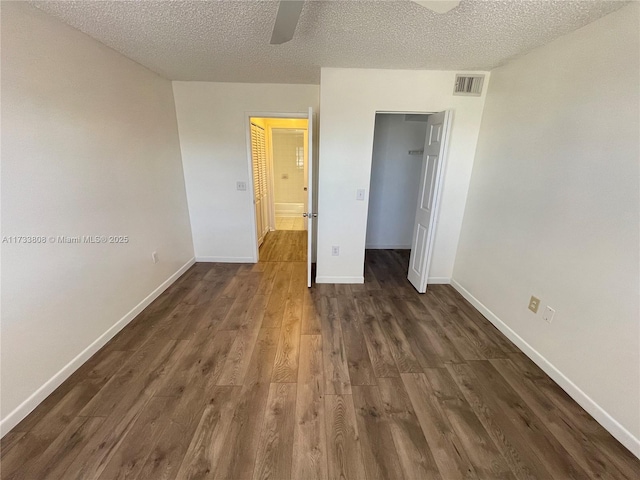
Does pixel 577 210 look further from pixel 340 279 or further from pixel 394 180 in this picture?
pixel 394 180

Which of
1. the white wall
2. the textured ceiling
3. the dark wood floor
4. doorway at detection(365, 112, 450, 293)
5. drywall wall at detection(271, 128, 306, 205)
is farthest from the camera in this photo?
drywall wall at detection(271, 128, 306, 205)

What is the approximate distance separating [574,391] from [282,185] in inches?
258

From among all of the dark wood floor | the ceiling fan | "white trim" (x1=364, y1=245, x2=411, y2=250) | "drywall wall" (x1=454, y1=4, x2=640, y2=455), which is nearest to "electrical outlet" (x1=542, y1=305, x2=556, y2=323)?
"drywall wall" (x1=454, y1=4, x2=640, y2=455)

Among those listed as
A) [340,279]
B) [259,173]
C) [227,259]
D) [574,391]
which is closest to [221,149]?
[259,173]

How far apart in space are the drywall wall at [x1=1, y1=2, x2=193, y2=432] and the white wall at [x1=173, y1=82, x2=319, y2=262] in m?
0.56

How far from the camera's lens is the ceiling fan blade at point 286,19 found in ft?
4.05

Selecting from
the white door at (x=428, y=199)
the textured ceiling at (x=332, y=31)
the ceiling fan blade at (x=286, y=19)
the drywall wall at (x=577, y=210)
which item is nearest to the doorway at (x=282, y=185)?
the textured ceiling at (x=332, y=31)

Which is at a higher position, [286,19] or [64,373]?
[286,19]

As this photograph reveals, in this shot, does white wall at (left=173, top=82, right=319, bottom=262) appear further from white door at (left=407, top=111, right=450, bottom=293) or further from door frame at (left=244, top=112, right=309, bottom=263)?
white door at (left=407, top=111, right=450, bottom=293)

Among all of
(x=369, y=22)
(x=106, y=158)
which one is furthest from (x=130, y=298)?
(x=369, y=22)

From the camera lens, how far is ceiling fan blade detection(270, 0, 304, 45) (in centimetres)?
123

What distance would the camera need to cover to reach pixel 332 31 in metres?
1.83

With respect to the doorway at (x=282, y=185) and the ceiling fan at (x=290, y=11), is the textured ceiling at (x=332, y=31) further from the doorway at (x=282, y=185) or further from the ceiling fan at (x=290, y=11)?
the doorway at (x=282, y=185)

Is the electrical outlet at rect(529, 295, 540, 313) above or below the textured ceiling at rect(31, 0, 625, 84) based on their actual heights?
below
